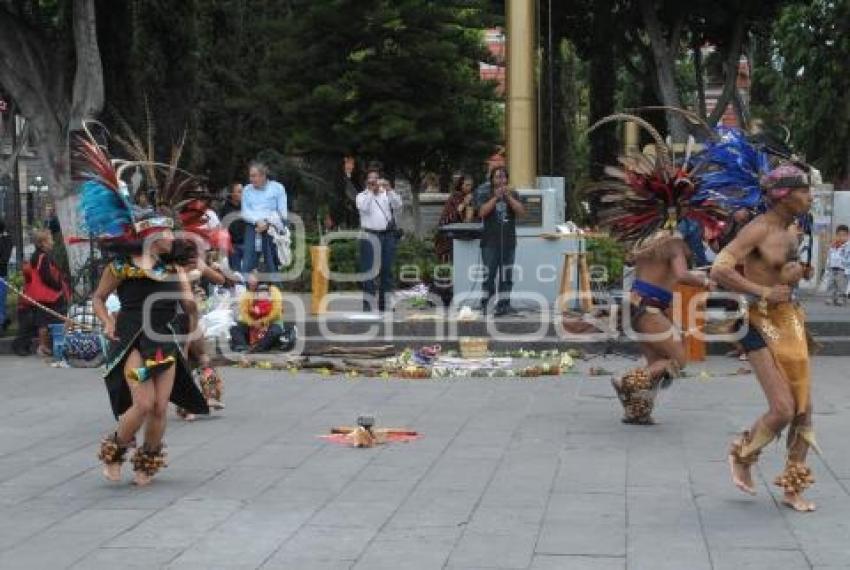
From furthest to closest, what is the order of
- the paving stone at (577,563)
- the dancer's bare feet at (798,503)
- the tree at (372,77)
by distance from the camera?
the tree at (372,77)
the dancer's bare feet at (798,503)
the paving stone at (577,563)

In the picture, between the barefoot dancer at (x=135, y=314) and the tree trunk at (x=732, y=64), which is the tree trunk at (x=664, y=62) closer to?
the tree trunk at (x=732, y=64)

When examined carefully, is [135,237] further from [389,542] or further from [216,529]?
[389,542]

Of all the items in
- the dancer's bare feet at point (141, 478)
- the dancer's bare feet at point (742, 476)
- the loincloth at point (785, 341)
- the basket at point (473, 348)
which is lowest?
the basket at point (473, 348)

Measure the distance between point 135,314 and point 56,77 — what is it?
11.9 metres

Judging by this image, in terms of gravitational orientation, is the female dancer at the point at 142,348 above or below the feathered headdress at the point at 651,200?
below

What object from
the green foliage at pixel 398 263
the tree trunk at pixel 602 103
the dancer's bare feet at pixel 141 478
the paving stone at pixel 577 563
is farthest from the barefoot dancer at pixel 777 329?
the tree trunk at pixel 602 103

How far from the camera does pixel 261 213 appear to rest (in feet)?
51.2

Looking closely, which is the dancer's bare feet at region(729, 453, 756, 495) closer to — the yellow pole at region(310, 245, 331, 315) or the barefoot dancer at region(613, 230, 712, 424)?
the barefoot dancer at region(613, 230, 712, 424)

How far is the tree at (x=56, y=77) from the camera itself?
733 inches

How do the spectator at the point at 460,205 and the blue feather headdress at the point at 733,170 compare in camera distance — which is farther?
the spectator at the point at 460,205

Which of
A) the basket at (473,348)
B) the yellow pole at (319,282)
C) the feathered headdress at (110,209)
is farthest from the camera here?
the yellow pole at (319,282)

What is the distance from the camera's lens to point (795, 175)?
741 centimetres

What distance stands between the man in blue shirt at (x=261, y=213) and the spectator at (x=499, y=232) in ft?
7.96

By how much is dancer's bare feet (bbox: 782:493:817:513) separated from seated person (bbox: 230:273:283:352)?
805cm
